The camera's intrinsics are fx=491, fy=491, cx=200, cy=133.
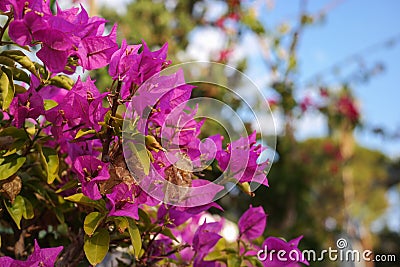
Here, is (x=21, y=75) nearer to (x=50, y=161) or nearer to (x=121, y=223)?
(x=50, y=161)

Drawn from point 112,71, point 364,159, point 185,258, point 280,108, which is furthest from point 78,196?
point 364,159

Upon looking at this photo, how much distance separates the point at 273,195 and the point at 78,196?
114 inches

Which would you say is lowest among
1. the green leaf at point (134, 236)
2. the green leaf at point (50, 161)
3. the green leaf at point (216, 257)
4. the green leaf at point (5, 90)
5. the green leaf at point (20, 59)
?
the green leaf at point (216, 257)

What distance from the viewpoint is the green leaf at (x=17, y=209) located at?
1.92 ft

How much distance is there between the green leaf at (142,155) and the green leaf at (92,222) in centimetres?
8

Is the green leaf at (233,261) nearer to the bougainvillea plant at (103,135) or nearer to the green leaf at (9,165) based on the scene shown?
the bougainvillea plant at (103,135)

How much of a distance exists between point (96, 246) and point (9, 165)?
5.7 inches

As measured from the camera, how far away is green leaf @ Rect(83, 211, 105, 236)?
527mm

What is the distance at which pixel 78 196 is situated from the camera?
56 centimetres

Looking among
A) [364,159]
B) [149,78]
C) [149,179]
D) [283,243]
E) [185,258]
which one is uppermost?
[149,78]

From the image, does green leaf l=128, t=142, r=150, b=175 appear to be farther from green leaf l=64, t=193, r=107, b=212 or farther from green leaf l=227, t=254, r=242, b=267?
green leaf l=227, t=254, r=242, b=267

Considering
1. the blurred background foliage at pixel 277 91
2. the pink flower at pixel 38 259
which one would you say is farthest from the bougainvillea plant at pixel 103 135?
the blurred background foliage at pixel 277 91

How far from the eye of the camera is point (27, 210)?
612 mm

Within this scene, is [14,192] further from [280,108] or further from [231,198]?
[231,198]
